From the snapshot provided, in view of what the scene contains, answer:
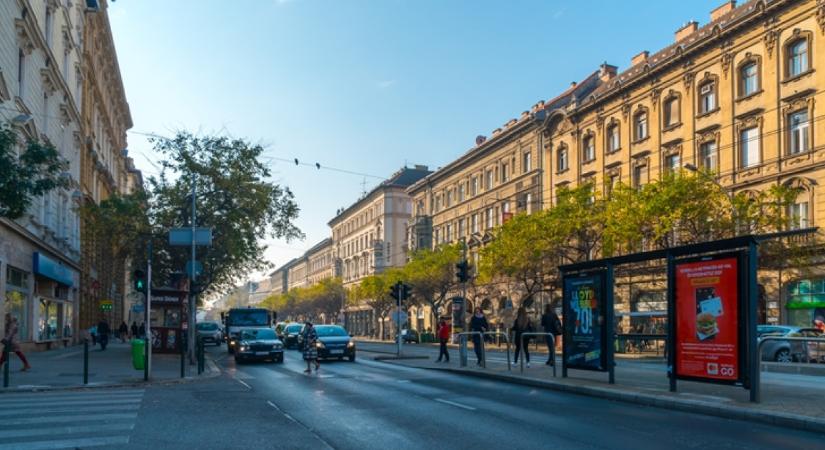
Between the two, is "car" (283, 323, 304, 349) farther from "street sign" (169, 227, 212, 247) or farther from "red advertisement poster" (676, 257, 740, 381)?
"red advertisement poster" (676, 257, 740, 381)

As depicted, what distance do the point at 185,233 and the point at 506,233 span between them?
2408cm

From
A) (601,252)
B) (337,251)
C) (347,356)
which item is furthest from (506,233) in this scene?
(337,251)

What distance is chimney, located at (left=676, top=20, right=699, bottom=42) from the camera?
141ft

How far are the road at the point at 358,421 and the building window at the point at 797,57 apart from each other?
81.3ft

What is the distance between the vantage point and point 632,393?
14.3 metres

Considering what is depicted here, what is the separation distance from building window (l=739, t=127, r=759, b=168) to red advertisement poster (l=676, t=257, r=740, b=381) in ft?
81.9

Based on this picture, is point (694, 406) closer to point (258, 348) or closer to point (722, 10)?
point (258, 348)

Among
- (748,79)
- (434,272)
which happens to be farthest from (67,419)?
(434,272)

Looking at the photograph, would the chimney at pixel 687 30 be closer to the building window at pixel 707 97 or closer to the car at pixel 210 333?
the building window at pixel 707 97

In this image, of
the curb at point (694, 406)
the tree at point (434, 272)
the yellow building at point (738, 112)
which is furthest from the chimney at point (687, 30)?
the curb at point (694, 406)

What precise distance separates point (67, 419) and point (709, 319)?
10.8m

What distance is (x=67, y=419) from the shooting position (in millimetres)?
11844

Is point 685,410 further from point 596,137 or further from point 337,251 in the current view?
point 337,251

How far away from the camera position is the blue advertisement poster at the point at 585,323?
1658 centimetres
